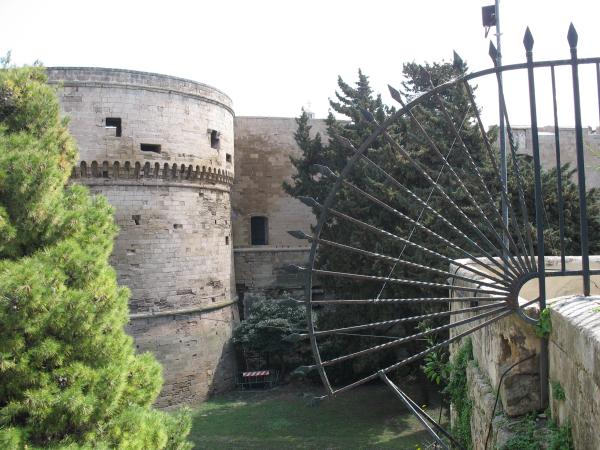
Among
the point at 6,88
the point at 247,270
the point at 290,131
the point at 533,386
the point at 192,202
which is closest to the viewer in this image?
the point at 533,386

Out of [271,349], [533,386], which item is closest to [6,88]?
[533,386]

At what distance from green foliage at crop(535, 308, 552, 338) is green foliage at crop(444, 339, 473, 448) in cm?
207

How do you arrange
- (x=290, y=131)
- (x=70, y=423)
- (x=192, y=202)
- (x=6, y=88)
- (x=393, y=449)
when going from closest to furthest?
1. (x=70, y=423)
2. (x=6, y=88)
3. (x=393, y=449)
4. (x=192, y=202)
5. (x=290, y=131)

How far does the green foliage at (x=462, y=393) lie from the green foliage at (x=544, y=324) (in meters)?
2.07

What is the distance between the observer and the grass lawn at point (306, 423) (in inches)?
461

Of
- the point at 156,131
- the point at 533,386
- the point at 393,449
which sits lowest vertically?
the point at 393,449

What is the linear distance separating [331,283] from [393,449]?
532 cm

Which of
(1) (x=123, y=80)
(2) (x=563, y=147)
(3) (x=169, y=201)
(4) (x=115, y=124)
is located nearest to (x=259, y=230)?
(3) (x=169, y=201)

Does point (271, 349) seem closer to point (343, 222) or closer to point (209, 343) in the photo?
point (209, 343)

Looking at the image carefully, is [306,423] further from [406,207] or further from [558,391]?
[558,391]

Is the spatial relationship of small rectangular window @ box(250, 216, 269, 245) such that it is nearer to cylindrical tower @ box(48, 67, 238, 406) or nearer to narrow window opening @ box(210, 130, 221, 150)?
cylindrical tower @ box(48, 67, 238, 406)

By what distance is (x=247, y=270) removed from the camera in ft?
63.3

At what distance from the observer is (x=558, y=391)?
3.36 metres

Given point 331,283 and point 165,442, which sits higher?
point 331,283
